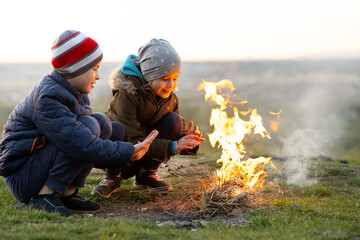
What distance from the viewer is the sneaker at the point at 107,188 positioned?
15.3ft

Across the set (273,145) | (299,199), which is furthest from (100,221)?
(273,145)

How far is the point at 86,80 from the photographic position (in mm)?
3879

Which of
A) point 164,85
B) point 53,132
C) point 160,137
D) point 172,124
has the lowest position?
point 160,137

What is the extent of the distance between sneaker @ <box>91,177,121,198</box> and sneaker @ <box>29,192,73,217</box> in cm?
86

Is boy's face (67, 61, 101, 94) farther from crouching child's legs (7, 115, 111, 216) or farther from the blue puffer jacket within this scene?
crouching child's legs (7, 115, 111, 216)

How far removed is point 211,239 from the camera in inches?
119

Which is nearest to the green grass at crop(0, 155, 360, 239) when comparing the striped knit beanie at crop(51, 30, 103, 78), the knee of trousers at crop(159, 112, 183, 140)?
the knee of trousers at crop(159, 112, 183, 140)

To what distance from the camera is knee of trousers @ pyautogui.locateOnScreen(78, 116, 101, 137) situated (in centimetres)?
379

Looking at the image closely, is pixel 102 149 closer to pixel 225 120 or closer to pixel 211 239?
pixel 211 239

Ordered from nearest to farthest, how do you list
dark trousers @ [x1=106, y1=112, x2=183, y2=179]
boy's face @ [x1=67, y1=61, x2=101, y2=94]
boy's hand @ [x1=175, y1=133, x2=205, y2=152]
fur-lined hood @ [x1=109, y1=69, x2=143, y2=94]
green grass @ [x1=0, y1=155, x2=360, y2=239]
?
green grass @ [x1=0, y1=155, x2=360, y2=239] → boy's face @ [x1=67, y1=61, x2=101, y2=94] → boy's hand @ [x1=175, y1=133, x2=205, y2=152] → fur-lined hood @ [x1=109, y1=69, x2=143, y2=94] → dark trousers @ [x1=106, y1=112, x2=183, y2=179]

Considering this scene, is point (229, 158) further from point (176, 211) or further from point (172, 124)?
point (176, 211)

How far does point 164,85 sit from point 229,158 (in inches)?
43.4

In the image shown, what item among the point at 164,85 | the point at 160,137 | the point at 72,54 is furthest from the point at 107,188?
the point at 72,54

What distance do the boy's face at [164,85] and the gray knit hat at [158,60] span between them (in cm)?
5
